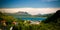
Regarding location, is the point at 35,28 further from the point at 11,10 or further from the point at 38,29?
the point at 11,10

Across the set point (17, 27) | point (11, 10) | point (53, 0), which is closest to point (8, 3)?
point (11, 10)

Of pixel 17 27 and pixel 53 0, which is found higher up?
pixel 53 0

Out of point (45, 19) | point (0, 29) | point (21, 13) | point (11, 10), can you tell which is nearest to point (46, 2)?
point (45, 19)

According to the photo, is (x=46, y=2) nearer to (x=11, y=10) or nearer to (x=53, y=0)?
(x=53, y=0)

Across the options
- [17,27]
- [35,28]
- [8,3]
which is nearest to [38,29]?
[35,28]

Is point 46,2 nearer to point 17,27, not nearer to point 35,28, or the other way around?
point 35,28

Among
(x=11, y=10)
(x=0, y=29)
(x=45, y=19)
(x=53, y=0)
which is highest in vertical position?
(x=53, y=0)

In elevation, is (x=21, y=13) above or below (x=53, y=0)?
below
